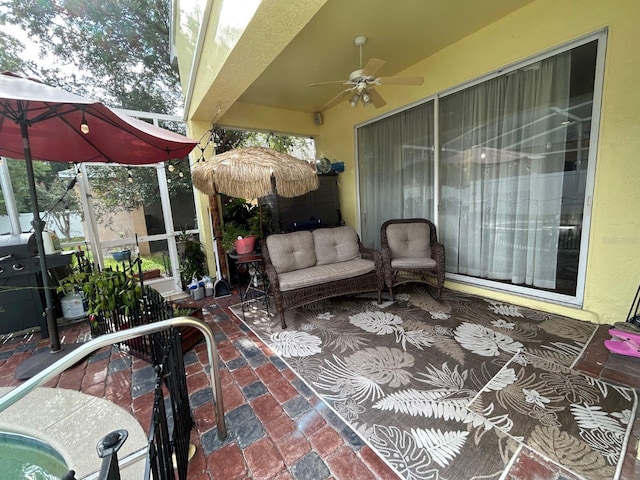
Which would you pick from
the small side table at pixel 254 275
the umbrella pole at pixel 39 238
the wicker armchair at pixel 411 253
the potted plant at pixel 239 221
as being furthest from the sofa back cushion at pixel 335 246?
the umbrella pole at pixel 39 238

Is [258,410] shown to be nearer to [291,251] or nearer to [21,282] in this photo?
[291,251]

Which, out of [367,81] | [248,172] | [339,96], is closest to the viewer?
[367,81]

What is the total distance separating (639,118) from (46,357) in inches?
224

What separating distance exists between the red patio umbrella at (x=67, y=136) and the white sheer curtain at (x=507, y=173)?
326cm

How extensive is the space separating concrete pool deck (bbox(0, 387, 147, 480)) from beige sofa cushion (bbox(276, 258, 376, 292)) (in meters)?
1.64

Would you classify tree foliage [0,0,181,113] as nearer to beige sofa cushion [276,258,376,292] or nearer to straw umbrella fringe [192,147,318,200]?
straw umbrella fringe [192,147,318,200]

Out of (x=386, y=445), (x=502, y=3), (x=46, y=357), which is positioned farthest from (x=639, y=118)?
(x=46, y=357)

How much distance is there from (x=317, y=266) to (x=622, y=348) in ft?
9.23

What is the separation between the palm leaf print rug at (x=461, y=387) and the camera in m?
1.40

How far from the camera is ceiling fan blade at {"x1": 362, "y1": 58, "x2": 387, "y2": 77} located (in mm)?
2507

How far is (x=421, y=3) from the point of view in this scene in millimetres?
2621

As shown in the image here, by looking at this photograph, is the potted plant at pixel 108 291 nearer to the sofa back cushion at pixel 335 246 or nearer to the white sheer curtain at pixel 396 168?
the sofa back cushion at pixel 335 246

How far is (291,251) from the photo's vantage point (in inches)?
134

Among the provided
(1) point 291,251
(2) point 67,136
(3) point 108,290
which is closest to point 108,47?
(2) point 67,136
